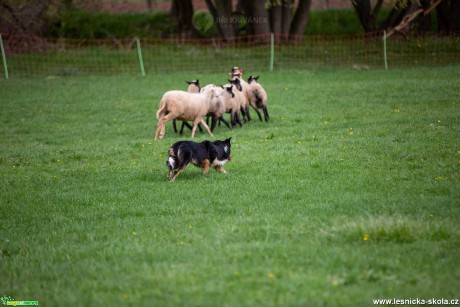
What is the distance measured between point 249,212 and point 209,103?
706 cm

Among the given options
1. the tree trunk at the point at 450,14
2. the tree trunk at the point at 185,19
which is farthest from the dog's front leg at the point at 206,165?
the tree trunk at the point at 185,19

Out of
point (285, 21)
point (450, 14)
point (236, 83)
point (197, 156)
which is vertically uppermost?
point (450, 14)

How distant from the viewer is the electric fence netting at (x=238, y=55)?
83.4ft

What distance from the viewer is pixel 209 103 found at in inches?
582

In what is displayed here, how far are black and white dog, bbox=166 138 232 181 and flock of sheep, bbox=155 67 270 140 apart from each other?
378 centimetres

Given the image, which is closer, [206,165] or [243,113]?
[206,165]

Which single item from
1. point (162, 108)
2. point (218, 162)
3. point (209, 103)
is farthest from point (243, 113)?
point (218, 162)

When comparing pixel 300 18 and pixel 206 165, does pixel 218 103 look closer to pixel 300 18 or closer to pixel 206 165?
pixel 206 165

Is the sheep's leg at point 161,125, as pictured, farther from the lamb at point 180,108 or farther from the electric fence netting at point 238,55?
the electric fence netting at point 238,55

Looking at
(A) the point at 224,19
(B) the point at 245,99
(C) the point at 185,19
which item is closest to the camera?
(B) the point at 245,99

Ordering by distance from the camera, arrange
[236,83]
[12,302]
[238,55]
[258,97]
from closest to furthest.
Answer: [12,302] < [236,83] < [258,97] < [238,55]

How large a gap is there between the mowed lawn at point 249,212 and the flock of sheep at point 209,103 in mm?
502

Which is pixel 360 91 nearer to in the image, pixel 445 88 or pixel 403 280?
pixel 445 88

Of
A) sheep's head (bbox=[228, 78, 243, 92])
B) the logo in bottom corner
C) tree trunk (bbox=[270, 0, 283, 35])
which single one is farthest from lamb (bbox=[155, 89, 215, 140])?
tree trunk (bbox=[270, 0, 283, 35])
